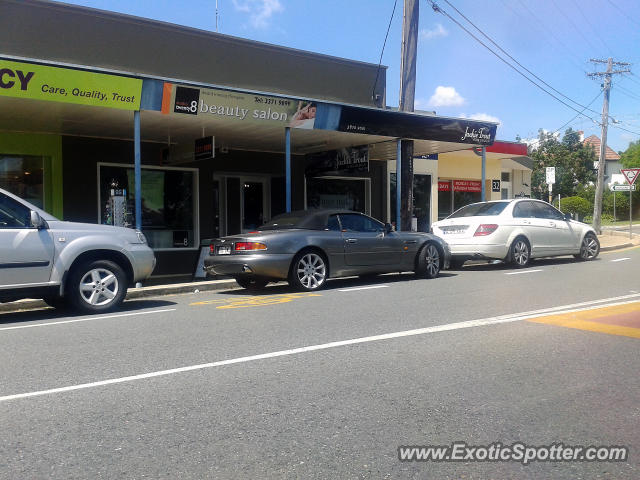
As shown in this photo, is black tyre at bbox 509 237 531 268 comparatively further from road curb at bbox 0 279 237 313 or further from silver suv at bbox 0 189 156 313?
silver suv at bbox 0 189 156 313

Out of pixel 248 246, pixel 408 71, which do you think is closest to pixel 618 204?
pixel 408 71

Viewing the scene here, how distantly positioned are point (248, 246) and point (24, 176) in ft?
21.5

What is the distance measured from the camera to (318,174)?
1788 centimetres

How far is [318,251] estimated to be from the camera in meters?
10.6

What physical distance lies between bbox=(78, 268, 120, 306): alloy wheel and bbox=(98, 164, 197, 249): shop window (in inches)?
240

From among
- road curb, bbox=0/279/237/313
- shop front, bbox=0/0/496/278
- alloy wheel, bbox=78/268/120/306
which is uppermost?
shop front, bbox=0/0/496/278

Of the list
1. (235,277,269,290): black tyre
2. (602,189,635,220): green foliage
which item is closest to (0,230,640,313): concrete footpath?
(235,277,269,290): black tyre

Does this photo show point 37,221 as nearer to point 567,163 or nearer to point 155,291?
point 155,291

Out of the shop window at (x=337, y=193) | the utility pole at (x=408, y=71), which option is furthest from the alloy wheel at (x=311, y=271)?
the shop window at (x=337, y=193)

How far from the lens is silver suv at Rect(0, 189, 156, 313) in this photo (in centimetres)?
776

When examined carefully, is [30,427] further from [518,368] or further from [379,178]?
[379,178]

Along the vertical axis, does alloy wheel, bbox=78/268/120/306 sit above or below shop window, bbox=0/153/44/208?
below

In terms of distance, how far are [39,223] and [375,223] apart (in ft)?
19.8

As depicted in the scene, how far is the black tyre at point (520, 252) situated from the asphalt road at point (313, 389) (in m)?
4.99
